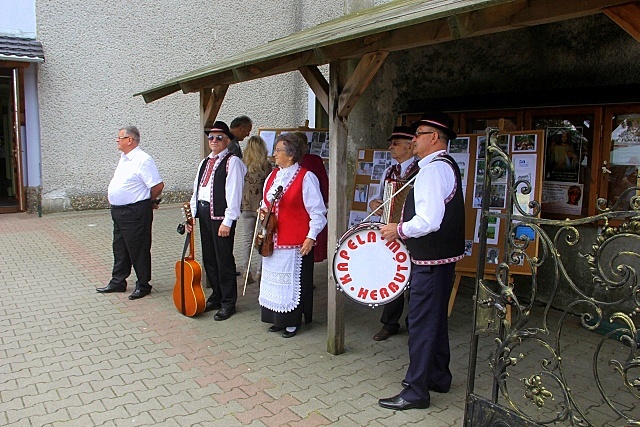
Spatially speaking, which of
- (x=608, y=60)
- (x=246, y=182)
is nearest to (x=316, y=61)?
(x=246, y=182)

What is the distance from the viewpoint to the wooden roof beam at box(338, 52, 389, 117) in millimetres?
3893

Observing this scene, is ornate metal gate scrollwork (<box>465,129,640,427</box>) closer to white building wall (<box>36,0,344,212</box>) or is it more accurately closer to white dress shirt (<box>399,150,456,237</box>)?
white dress shirt (<box>399,150,456,237</box>)

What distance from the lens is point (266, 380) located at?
156 inches

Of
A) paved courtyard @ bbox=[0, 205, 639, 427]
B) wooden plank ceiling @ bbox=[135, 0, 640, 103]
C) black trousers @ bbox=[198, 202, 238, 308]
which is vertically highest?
wooden plank ceiling @ bbox=[135, 0, 640, 103]

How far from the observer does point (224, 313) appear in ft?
17.3

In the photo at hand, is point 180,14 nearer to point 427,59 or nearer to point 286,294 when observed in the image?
point 427,59

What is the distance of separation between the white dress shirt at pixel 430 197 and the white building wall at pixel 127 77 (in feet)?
32.9

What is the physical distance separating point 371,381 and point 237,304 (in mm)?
2230

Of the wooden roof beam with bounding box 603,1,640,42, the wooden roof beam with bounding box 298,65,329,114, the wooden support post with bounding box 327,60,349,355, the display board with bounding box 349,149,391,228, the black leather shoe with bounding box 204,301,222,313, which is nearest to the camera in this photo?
the wooden roof beam with bounding box 603,1,640,42

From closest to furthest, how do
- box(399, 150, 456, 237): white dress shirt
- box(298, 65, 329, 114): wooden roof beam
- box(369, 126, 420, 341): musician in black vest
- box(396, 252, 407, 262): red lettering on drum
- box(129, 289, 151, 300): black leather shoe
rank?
1. box(399, 150, 456, 237): white dress shirt
2. box(396, 252, 407, 262): red lettering on drum
3. box(298, 65, 329, 114): wooden roof beam
4. box(369, 126, 420, 341): musician in black vest
5. box(129, 289, 151, 300): black leather shoe

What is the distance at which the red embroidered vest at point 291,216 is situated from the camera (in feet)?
15.3

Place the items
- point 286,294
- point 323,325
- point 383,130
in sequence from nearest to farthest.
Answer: point 286,294 < point 323,325 < point 383,130

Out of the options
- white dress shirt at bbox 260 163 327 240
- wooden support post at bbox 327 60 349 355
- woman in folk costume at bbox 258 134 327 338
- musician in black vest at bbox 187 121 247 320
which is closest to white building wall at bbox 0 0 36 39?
musician in black vest at bbox 187 121 247 320

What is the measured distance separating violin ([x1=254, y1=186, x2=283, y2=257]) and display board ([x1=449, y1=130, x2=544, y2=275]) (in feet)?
6.06
